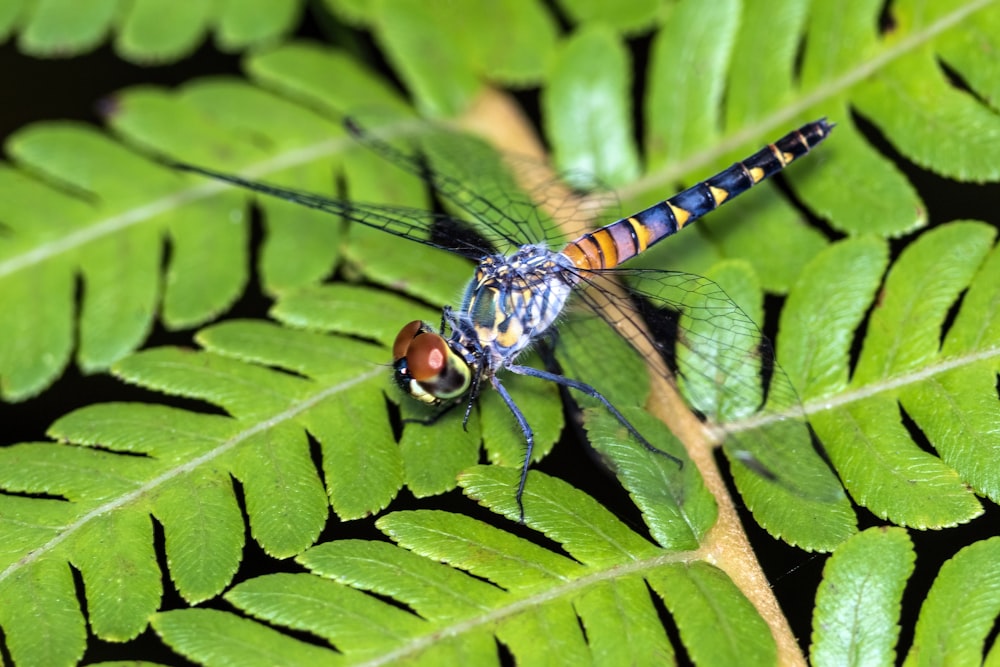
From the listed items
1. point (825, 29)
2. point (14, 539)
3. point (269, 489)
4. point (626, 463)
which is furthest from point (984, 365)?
point (14, 539)

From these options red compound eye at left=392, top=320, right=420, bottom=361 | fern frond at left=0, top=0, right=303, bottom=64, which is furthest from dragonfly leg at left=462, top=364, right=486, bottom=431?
fern frond at left=0, top=0, right=303, bottom=64

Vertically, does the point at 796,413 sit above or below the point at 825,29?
below

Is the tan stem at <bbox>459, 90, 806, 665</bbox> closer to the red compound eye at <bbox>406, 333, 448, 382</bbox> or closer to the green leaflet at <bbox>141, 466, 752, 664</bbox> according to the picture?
the green leaflet at <bbox>141, 466, 752, 664</bbox>

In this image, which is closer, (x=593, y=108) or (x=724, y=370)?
(x=724, y=370)

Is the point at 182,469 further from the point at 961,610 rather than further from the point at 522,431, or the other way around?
the point at 961,610

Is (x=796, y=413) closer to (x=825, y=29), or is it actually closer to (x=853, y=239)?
(x=853, y=239)

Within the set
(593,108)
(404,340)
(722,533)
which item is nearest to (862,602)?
(722,533)
